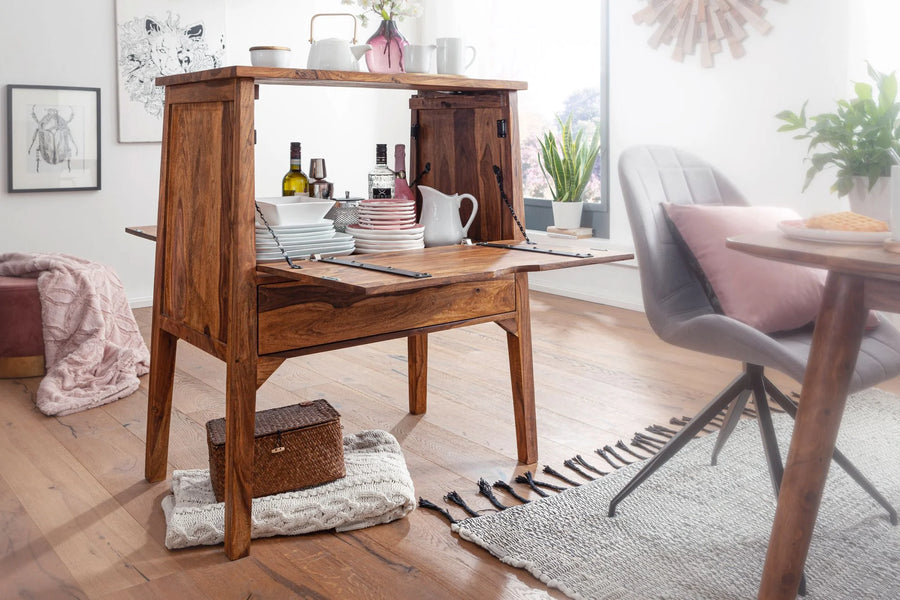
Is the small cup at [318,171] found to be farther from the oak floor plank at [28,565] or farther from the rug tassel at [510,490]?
the oak floor plank at [28,565]

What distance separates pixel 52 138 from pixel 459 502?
11.6ft

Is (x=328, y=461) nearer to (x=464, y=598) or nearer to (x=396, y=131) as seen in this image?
(x=464, y=598)

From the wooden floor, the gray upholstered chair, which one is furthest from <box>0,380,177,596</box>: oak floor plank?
the gray upholstered chair

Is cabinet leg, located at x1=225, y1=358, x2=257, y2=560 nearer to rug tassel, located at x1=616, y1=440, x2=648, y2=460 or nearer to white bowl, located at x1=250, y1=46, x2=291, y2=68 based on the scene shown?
white bowl, located at x1=250, y1=46, x2=291, y2=68

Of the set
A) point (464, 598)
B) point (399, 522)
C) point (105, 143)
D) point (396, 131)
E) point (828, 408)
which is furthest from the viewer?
point (396, 131)

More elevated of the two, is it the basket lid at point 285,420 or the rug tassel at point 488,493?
the basket lid at point 285,420

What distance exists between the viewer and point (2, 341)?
3.51 meters

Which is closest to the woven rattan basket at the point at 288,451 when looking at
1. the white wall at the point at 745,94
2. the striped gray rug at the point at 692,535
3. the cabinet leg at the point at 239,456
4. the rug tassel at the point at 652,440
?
the cabinet leg at the point at 239,456

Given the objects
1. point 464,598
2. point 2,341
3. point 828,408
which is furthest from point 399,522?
point 2,341

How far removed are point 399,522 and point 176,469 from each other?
763 mm

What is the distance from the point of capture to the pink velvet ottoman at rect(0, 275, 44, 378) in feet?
11.3

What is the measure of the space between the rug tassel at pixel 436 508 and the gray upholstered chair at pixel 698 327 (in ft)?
1.36

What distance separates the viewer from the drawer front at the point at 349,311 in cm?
205

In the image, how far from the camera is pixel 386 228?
7.72 feet
